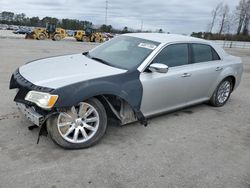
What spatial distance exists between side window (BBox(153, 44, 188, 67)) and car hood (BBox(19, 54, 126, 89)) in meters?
0.80

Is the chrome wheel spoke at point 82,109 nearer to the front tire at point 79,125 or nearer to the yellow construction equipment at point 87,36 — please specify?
the front tire at point 79,125

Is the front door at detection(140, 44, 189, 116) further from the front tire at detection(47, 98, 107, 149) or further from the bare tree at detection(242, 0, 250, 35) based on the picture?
the bare tree at detection(242, 0, 250, 35)

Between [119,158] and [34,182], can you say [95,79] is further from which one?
[34,182]

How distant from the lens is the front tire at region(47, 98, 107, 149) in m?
3.27

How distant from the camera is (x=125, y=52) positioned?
4344 millimetres

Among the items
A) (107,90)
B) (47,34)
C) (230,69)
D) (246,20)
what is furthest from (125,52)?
(246,20)

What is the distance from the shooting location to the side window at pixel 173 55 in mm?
4152

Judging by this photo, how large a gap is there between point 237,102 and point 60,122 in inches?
180

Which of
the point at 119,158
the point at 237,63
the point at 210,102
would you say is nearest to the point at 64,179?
the point at 119,158

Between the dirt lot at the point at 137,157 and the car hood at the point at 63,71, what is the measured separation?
2.85ft

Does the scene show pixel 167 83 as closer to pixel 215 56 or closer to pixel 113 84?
pixel 113 84

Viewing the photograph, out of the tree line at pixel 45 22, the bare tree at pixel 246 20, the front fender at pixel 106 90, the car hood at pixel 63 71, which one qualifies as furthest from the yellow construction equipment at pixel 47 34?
the bare tree at pixel 246 20

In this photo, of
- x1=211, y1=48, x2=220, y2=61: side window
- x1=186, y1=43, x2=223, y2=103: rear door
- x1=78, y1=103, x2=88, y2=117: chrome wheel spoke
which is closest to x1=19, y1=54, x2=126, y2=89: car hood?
x1=78, y1=103, x2=88, y2=117: chrome wheel spoke

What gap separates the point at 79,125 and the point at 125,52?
63.2 inches
